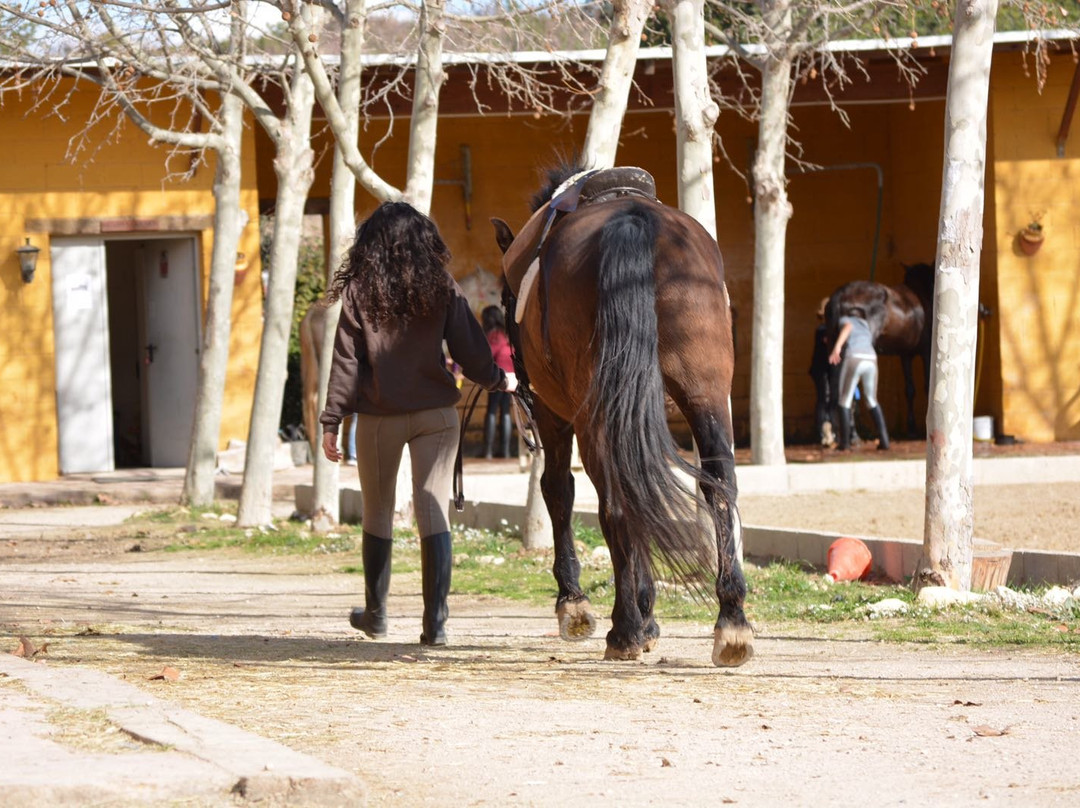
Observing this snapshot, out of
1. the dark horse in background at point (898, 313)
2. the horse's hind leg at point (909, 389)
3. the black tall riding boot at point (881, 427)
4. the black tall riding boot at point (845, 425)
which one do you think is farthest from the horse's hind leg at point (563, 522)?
the horse's hind leg at point (909, 389)

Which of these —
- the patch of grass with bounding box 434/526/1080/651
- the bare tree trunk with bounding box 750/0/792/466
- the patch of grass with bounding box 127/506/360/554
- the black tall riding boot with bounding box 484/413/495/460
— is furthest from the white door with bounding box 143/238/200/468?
the patch of grass with bounding box 434/526/1080/651

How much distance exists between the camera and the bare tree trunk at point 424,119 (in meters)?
10.6

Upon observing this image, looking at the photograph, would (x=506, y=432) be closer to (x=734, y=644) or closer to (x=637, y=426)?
(x=734, y=644)

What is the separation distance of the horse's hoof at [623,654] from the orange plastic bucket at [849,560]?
9.26ft

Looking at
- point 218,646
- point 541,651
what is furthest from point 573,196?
point 218,646

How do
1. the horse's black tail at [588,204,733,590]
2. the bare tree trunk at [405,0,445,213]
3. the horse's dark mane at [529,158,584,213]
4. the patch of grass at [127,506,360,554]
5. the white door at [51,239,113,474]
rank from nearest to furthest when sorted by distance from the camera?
the horse's black tail at [588,204,733,590] → the horse's dark mane at [529,158,584,213] → the bare tree trunk at [405,0,445,213] → the patch of grass at [127,506,360,554] → the white door at [51,239,113,474]

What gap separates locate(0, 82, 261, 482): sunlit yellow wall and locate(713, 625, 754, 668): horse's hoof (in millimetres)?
13555

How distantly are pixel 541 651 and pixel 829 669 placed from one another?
131cm

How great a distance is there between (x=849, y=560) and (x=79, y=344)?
12195mm

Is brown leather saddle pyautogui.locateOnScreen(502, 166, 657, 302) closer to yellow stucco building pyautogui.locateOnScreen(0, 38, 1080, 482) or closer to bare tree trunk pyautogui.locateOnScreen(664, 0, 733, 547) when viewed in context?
bare tree trunk pyautogui.locateOnScreen(664, 0, 733, 547)

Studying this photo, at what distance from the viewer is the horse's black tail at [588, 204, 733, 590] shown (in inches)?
221

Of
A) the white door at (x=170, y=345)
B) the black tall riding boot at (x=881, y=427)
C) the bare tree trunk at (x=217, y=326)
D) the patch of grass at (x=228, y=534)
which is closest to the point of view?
the patch of grass at (x=228, y=534)

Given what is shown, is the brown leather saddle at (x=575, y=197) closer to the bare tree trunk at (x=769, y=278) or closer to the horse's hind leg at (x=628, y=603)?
the horse's hind leg at (x=628, y=603)

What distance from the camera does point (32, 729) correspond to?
4539mm
